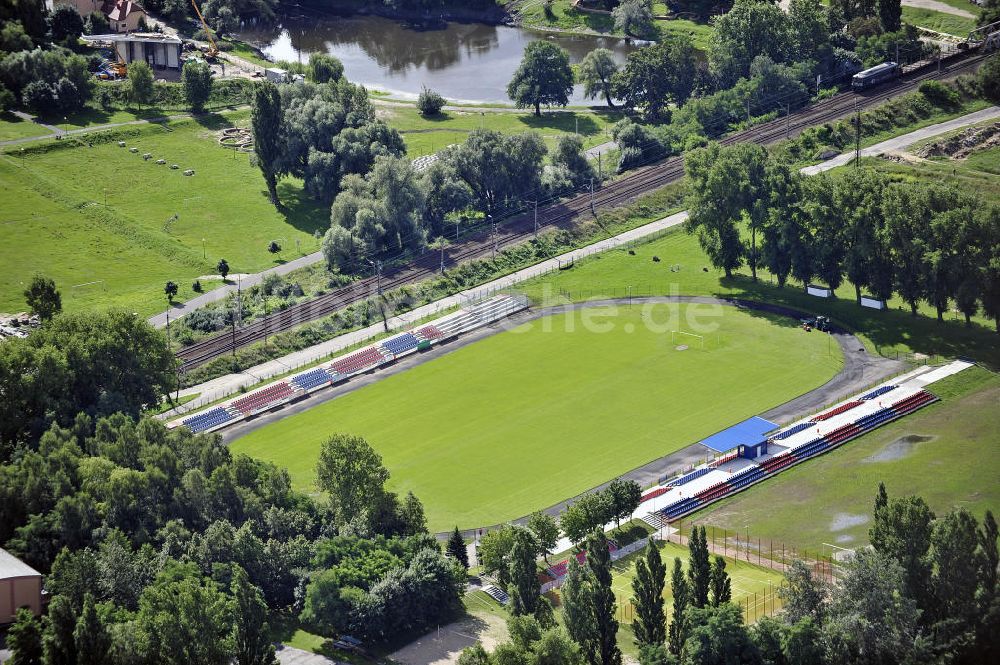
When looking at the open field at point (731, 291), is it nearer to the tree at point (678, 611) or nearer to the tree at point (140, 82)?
the tree at point (678, 611)

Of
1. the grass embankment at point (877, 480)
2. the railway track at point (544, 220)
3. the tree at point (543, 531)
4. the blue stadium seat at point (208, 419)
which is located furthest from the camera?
the railway track at point (544, 220)

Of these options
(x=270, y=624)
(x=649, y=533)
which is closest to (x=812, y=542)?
(x=649, y=533)

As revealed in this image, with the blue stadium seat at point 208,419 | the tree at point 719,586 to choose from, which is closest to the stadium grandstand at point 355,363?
the blue stadium seat at point 208,419

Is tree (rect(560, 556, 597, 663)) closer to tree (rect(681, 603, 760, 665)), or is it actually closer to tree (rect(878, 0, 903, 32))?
tree (rect(681, 603, 760, 665))

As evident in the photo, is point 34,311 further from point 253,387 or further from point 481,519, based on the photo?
point 481,519

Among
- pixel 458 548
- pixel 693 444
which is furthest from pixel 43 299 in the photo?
pixel 693 444
